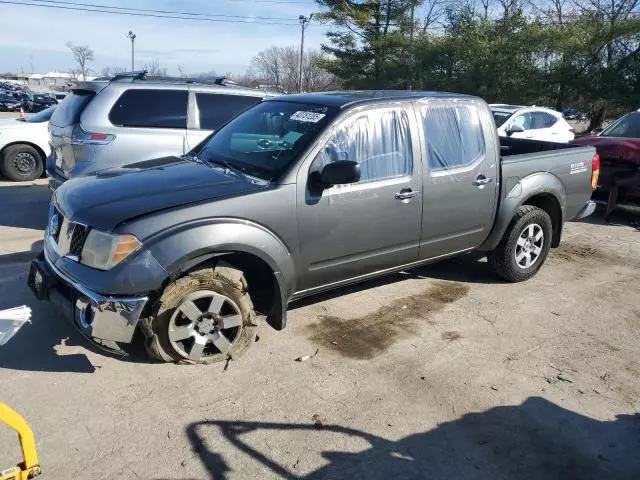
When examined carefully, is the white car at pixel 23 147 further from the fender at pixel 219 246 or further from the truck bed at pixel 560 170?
the truck bed at pixel 560 170

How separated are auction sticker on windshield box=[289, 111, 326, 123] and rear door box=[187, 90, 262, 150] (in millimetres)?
2921

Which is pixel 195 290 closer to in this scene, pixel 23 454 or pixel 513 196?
pixel 23 454

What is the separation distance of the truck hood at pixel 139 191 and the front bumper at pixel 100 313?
16.5 inches

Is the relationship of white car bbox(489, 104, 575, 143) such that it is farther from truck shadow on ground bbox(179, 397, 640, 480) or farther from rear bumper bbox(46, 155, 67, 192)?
truck shadow on ground bbox(179, 397, 640, 480)

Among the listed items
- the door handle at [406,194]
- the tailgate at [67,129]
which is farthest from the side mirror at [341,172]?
the tailgate at [67,129]

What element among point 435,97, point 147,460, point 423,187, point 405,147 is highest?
point 435,97

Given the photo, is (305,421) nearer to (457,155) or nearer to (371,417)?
(371,417)

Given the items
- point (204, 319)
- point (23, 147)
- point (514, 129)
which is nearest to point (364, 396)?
point (204, 319)

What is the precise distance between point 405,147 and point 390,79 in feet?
95.7

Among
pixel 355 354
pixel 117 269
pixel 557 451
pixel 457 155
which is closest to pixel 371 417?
pixel 355 354

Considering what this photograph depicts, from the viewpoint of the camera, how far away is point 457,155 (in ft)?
15.1

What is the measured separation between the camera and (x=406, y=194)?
4242 mm

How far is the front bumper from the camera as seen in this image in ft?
10.4

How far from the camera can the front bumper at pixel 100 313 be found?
10.4 feet
